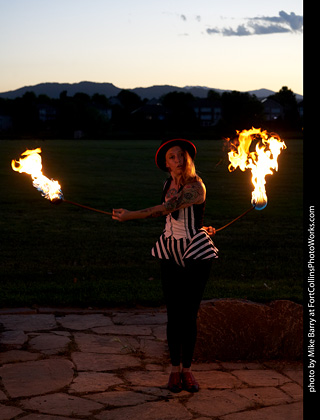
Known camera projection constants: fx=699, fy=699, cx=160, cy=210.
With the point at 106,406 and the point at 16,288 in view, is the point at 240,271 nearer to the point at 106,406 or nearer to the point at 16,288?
the point at 16,288

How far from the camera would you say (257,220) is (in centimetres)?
1841

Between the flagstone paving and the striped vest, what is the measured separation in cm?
113

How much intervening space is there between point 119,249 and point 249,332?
7006 mm

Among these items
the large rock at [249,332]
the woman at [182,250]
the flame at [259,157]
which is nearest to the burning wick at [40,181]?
the woman at [182,250]

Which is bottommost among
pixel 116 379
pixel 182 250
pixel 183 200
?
pixel 116 379

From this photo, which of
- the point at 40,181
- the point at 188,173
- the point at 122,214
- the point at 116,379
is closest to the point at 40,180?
the point at 40,181

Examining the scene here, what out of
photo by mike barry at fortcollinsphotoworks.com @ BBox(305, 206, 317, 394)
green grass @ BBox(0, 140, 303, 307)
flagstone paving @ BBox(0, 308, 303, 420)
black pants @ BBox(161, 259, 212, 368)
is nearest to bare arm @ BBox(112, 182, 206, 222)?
black pants @ BBox(161, 259, 212, 368)

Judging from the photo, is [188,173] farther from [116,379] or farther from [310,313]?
[116,379]

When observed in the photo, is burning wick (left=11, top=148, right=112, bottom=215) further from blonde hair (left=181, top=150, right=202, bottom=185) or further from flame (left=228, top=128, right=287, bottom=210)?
flame (left=228, top=128, right=287, bottom=210)

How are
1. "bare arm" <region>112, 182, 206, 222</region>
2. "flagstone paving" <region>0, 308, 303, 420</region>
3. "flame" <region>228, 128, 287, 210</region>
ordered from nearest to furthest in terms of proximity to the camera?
"flagstone paving" <region>0, 308, 303, 420</region> → "bare arm" <region>112, 182, 206, 222</region> → "flame" <region>228, 128, 287, 210</region>

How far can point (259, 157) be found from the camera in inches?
257

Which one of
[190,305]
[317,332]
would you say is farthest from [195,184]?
[317,332]

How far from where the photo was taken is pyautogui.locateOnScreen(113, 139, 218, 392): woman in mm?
5617

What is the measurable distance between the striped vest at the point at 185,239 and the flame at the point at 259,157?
924 mm
